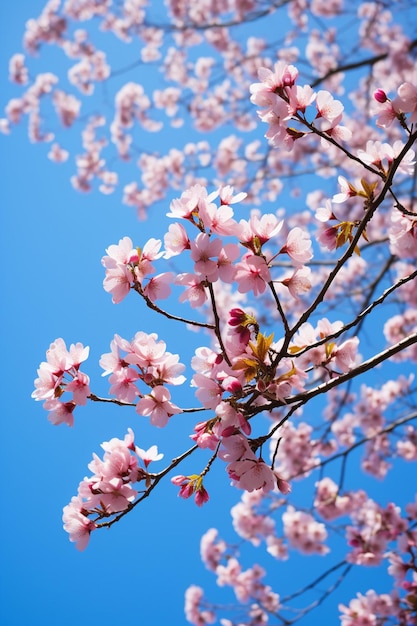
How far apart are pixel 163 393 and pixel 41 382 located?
17.6 inches

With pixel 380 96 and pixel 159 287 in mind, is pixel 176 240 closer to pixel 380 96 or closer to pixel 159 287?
pixel 159 287

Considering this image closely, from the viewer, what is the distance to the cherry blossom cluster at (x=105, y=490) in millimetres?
1636

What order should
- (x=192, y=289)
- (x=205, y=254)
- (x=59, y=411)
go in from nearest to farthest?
(x=205, y=254), (x=192, y=289), (x=59, y=411)

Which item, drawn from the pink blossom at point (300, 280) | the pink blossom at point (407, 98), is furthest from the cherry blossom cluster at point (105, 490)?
the pink blossom at point (407, 98)

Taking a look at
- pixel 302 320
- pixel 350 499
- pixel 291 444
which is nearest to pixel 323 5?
pixel 291 444

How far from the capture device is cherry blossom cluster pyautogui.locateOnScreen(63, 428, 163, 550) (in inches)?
64.4

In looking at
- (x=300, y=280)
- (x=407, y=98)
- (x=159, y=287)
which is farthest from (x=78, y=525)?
(x=407, y=98)

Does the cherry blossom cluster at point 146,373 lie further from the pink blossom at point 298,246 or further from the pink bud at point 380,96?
the pink bud at point 380,96

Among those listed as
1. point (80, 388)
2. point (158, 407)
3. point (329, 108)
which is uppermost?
point (329, 108)

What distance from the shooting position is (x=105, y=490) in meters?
1.62

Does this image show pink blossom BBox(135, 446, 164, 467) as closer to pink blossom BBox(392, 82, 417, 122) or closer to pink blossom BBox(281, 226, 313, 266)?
pink blossom BBox(281, 226, 313, 266)

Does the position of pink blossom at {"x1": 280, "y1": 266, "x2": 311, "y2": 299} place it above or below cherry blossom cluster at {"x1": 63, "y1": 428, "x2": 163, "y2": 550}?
above

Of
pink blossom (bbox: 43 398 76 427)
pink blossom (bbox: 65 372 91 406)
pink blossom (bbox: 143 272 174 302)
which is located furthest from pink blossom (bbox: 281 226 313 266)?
pink blossom (bbox: 43 398 76 427)

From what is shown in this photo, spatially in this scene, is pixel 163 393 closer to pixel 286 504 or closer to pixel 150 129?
pixel 286 504
